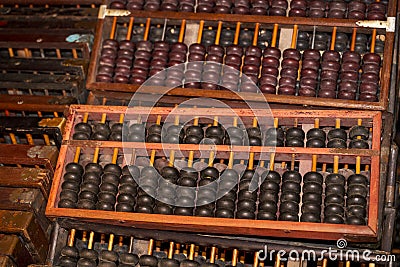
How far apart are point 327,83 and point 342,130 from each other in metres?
0.48

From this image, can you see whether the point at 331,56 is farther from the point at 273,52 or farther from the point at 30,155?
the point at 30,155

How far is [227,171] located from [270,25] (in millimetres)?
1199

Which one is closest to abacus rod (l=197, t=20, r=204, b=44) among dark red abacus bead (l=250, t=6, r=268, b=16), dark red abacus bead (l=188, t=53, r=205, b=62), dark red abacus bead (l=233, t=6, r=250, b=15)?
dark red abacus bead (l=188, t=53, r=205, b=62)

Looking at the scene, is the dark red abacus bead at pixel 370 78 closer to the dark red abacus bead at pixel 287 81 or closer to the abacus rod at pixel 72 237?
the dark red abacus bead at pixel 287 81

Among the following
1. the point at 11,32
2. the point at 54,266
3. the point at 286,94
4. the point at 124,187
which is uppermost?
the point at 11,32

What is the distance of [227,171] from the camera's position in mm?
4398

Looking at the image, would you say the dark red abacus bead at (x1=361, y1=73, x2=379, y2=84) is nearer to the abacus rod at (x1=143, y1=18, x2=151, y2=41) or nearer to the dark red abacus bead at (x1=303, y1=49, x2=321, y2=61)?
the dark red abacus bead at (x1=303, y1=49, x2=321, y2=61)

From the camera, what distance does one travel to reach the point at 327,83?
477cm

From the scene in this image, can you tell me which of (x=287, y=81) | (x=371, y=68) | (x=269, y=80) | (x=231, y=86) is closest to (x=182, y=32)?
(x=231, y=86)

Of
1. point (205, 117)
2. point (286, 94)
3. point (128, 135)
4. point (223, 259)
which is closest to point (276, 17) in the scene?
point (286, 94)

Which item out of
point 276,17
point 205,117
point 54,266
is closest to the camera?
point 54,266

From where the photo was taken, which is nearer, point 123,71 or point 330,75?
point 330,75

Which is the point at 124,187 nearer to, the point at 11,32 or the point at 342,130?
the point at 342,130

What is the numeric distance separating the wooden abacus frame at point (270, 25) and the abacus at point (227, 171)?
0.59ft
